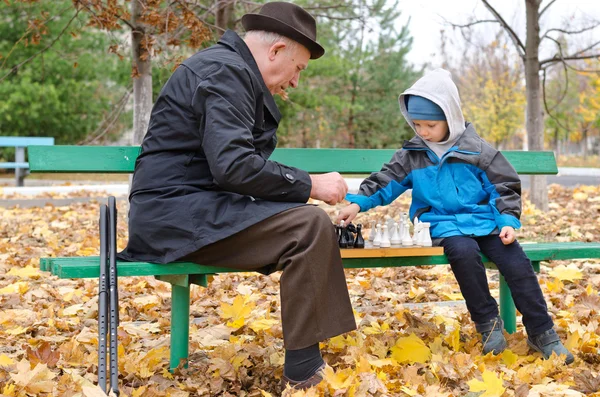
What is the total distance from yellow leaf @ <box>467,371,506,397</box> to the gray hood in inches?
47.2

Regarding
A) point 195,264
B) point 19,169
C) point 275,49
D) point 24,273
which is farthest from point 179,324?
point 19,169

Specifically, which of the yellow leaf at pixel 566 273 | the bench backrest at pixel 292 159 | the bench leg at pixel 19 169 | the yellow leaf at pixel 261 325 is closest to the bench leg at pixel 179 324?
the yellow leaf at pixel 261 325

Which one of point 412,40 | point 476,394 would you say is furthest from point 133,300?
point 412,40

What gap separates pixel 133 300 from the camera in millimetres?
4426

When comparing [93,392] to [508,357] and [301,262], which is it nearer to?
[301,262]

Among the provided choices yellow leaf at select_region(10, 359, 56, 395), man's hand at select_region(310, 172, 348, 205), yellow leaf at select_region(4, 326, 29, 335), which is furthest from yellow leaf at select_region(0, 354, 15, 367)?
man's hand at select_region(310, 172, 348, 205)

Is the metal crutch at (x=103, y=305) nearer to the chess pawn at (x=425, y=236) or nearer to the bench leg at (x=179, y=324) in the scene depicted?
the bench leg at (x=179, y=324)

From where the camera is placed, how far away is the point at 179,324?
3115 mm

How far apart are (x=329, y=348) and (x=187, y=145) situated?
3.94 feet

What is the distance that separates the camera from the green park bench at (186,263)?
2.86 meters

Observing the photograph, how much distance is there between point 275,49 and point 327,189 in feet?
2.04

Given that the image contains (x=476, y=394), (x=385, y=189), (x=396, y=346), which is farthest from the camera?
(x=385, y=189)

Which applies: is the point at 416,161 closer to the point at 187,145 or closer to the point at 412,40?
the point at 187,145

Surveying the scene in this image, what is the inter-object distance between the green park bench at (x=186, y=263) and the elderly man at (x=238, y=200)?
0.12m
